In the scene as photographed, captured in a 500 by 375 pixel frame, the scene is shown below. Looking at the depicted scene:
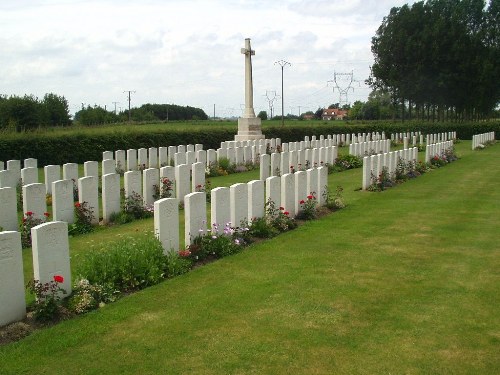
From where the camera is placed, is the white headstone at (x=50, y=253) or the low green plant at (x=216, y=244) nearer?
the white headstone at (x=50, y=253)

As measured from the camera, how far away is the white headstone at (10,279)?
5137mm

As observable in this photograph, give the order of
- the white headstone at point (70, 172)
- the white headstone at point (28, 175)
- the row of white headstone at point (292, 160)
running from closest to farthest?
1. the white headstone at point (28, 175)
2. the white headstone at point (70, 172)
3. the row of white headstone at point (292, 160)

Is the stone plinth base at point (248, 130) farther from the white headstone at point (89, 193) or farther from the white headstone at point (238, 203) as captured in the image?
the white headstone at point (238, 203)

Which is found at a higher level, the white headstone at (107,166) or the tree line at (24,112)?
the tree line at (24,112)

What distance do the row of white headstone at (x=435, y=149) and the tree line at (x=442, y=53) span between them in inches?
1138

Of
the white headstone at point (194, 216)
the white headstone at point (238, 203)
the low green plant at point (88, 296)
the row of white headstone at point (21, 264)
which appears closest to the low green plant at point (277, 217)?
the white headstone at point (238, 203)

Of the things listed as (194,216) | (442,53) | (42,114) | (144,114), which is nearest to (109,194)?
(194,216)

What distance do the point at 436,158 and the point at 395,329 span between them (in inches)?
714

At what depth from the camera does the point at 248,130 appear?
→ 1144 inches

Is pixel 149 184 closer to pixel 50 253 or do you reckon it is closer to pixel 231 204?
pixel 231 204

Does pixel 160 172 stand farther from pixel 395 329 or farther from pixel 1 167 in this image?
pixel 395 329

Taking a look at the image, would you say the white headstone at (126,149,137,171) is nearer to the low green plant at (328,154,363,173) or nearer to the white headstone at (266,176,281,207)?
the low green plant at (328,154,363,173)

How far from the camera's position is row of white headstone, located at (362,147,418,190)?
48.5ft

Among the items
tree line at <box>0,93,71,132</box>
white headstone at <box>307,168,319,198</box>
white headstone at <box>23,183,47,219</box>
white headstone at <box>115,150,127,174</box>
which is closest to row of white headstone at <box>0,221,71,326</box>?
white headstone at <box>23,183,47,219</box>
